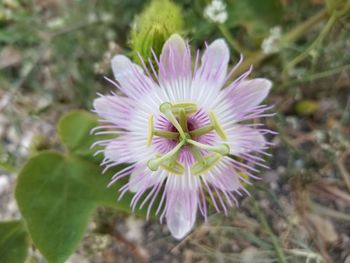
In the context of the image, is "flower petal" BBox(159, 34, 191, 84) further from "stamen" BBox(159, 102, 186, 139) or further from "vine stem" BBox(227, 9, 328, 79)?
"vine stem" BBox(227, 9, 328, 79)

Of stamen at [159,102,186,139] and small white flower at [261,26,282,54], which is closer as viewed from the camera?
stamen at [159,102,186,139]

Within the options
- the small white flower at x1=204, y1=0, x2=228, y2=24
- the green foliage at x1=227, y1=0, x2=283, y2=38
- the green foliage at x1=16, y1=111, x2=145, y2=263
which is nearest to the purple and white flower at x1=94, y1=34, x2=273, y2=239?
the green foliage at x1=16, y1=111, x2=145, y2=263

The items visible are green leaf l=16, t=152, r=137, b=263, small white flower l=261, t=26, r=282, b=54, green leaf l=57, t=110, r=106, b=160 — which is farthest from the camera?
small white flower l=261, t=26, r=282, b=54

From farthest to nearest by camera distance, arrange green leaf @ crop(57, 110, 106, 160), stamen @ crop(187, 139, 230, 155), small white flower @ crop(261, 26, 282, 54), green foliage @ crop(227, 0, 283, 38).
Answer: green foliage @ crop(227, 0, 283, 38), small white flower @ crop(261, 26, 282, 54), green leaf @ crop(57, 110, 106, 160), stamen @ crop(187, 139, 230, 155)

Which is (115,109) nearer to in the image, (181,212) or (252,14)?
(181,212)

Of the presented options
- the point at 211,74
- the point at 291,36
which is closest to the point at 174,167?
the point at 211,74

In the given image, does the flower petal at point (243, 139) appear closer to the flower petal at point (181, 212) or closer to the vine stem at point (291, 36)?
the flower petal at point (181, 212)

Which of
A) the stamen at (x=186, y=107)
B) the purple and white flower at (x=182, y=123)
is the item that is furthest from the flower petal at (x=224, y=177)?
the stamen at (x=186, y=107)
